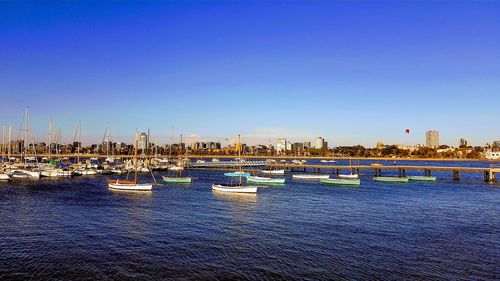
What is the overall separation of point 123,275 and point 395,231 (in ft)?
112

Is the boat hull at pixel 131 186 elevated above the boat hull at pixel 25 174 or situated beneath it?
situated beneath

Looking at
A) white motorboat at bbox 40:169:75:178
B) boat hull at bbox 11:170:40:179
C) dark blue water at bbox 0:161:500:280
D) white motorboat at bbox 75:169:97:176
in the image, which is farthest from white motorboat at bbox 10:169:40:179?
dark blue water at bbox 0:161:500:280

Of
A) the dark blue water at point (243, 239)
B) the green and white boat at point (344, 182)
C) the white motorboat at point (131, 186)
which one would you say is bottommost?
the dark blue water at point (243, 239)

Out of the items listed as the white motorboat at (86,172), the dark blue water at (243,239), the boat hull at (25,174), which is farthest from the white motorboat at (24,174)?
the dark blue water at (243,239)

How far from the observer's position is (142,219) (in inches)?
2186

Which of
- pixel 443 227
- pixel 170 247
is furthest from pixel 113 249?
pixel 443 227

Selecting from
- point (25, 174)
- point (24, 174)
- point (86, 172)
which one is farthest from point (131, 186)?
point (86, 172)

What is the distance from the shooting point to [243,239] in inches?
1750

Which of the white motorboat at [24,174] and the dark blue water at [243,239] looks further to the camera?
the white motorboat at [24,174]

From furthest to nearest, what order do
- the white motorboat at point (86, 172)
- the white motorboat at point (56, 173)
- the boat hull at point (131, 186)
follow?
the white motorboat at point (86, 172), the white motorboat at point (56, 173), the boat hull at point (131, 186)

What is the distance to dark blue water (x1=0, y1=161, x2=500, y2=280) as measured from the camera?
3366 cm

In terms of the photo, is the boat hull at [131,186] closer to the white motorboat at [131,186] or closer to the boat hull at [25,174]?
the white motorboat at [131,186]

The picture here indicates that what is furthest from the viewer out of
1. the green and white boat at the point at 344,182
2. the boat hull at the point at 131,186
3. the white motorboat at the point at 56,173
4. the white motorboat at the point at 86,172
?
the white motorboat at the point at 86,172

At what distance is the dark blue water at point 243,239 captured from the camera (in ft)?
110
